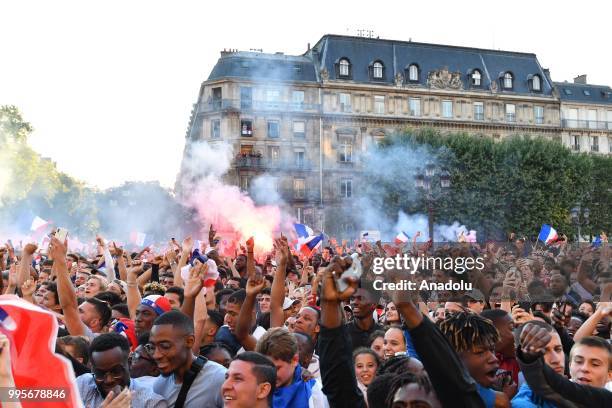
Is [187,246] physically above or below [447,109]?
below

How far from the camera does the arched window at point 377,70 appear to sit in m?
55.8

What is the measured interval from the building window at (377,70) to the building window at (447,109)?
5398 mm

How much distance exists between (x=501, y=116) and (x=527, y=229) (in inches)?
612

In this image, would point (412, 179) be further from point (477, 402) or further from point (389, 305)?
point (477, 402)

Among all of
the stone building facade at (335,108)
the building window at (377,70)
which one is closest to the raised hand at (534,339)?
the stone building facade at (335,108)

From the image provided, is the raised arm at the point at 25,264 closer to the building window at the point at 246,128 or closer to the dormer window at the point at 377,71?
the building window at the point at 246,128

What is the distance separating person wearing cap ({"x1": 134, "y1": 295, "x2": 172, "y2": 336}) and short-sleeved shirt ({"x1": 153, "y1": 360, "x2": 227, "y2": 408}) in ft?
4.69

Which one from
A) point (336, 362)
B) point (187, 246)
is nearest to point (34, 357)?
point (336, 362)

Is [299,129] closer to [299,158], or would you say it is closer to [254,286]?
[299,158]

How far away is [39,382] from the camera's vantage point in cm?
294

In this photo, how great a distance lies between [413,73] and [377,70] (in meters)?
2.92

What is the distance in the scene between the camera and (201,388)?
4504mm

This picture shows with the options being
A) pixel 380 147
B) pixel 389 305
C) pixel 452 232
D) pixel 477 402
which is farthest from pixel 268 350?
pixel 380 147

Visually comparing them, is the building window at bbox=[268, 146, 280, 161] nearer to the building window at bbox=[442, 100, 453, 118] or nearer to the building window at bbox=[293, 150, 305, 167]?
the building window at bbox=[293, 150, 305, 167]
